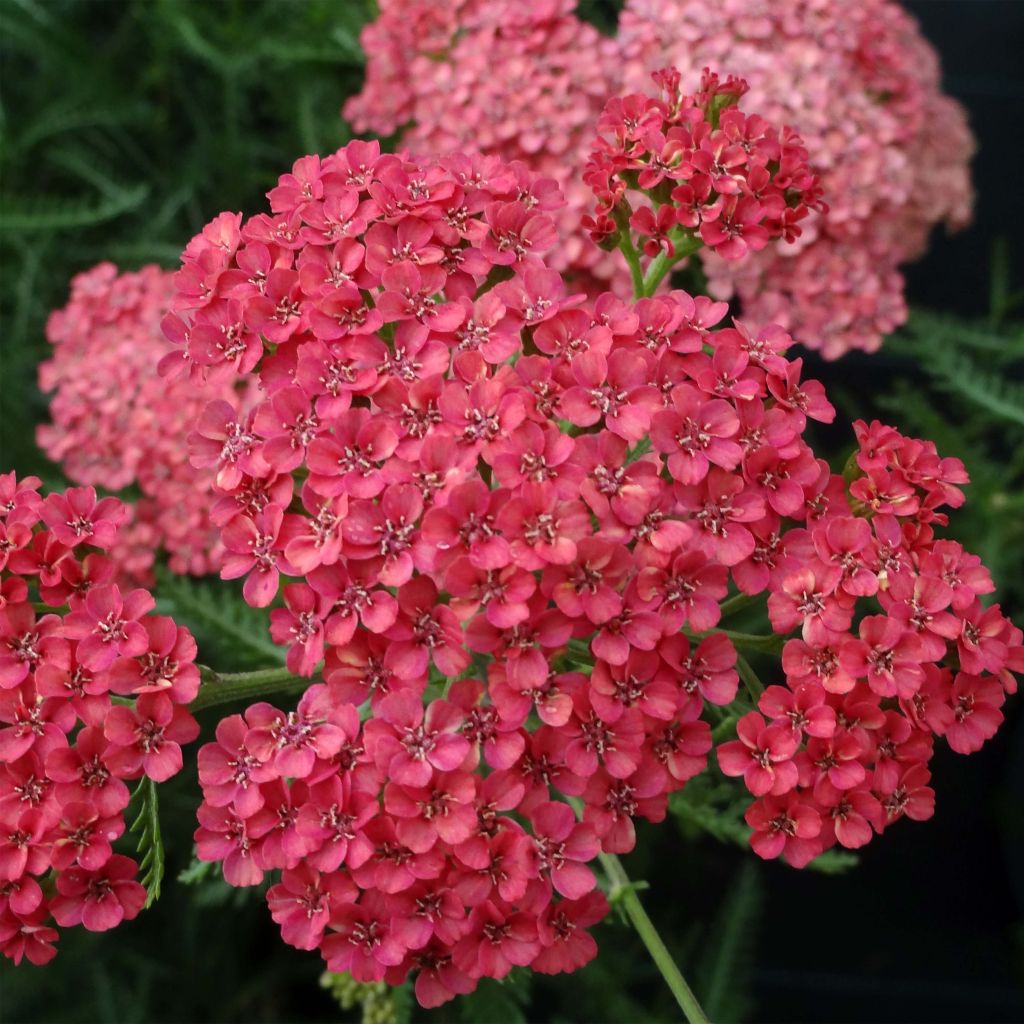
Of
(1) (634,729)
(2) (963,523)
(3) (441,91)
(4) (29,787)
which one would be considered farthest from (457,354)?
(2) (963,523)

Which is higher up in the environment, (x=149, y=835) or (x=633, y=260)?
(x=633, y=260)

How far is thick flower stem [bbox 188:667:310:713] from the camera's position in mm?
878

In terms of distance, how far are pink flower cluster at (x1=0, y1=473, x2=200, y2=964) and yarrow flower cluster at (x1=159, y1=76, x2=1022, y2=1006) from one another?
6 cm

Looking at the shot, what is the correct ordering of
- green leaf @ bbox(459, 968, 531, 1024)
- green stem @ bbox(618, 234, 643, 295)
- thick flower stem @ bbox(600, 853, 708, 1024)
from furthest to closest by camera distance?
green leaf @ bbox(459, 968, 531, 1024) → green stem @ bbox(618, 234, 643, 295) → thick flower stem @ bbox(600, 853, 708, 1024)

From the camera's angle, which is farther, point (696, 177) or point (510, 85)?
point (510, 85)

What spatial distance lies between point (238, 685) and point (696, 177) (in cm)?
56

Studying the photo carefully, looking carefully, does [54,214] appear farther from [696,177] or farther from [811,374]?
[811,374]

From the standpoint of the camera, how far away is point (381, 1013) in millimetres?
1137

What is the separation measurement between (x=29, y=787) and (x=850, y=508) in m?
0.64

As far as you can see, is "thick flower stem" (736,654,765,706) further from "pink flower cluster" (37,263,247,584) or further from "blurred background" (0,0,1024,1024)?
"pink flower cluster" (37,263,247,584)

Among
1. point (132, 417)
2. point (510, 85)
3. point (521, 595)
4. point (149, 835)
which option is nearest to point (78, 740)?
point (149, 835)

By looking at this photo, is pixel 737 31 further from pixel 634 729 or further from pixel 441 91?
pixel 634 729

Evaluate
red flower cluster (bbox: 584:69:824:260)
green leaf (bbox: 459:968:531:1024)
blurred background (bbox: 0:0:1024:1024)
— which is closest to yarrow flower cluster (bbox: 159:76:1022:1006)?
red flower cluster (bbox: 584:69:824:260)

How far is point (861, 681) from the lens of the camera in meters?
0.81
